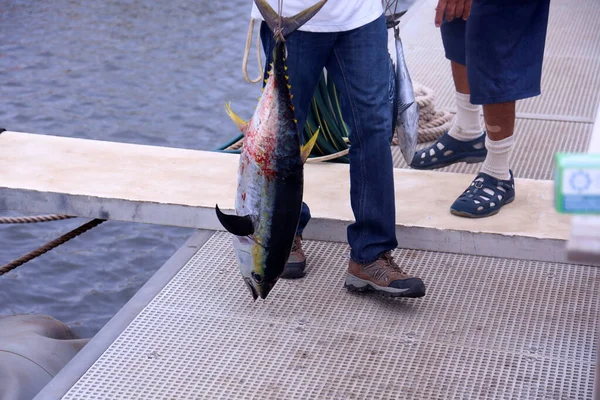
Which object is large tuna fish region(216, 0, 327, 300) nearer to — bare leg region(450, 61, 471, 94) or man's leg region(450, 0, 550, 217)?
man's leg region(450, 0, 550, 217)

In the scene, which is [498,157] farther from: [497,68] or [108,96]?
[108,96]

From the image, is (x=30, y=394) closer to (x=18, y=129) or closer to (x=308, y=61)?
(x=308, y=61)

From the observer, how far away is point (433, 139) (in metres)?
5.23

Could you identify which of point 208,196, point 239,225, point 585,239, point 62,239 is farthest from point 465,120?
point 585,239

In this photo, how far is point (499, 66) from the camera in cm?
364

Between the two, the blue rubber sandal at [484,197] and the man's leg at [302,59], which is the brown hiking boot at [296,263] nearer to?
the man's leg at [302,59]

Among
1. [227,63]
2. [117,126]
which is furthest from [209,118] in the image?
[227,63]

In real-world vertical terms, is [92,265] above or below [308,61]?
below

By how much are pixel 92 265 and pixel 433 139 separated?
2811 mm

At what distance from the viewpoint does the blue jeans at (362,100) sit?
3.17 metres

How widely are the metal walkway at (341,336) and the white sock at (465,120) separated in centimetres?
86

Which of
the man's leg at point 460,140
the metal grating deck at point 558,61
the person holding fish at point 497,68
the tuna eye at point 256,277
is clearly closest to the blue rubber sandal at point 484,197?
the person holding fish at point 497,68

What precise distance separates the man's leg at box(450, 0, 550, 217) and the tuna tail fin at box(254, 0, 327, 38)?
104 centimetres

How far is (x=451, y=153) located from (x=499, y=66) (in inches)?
34.0
